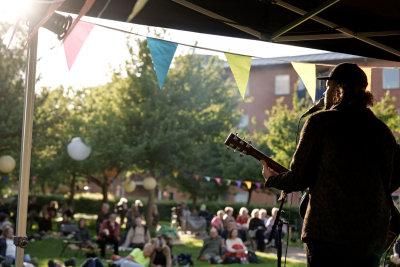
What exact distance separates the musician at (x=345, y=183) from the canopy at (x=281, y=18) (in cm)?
136

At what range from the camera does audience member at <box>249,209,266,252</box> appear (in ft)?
46.6

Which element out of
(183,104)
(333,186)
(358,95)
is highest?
(183,104)

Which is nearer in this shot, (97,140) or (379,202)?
(379,202)

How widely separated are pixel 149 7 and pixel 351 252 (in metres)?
2.49

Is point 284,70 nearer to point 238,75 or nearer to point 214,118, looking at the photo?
point 214,118

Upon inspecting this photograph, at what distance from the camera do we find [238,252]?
38.1 ft

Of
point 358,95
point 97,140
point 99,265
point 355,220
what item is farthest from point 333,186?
point 97,140

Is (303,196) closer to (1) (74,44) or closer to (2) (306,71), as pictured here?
(2) (306,71)

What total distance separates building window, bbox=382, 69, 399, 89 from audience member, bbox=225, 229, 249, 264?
20680 millimetres

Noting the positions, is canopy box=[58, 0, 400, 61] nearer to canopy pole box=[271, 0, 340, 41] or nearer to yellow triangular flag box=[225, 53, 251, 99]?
canopy pole box=[271, 0, 340, 41]

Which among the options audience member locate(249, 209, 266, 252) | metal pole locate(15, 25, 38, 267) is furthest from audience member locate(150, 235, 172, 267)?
metal pole locate(15, 25, 38, 267)

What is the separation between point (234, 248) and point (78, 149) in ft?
28.2

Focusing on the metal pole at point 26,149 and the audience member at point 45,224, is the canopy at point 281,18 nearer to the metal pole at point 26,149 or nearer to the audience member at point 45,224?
the metal pole at point 26,149

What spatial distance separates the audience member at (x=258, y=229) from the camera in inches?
559
